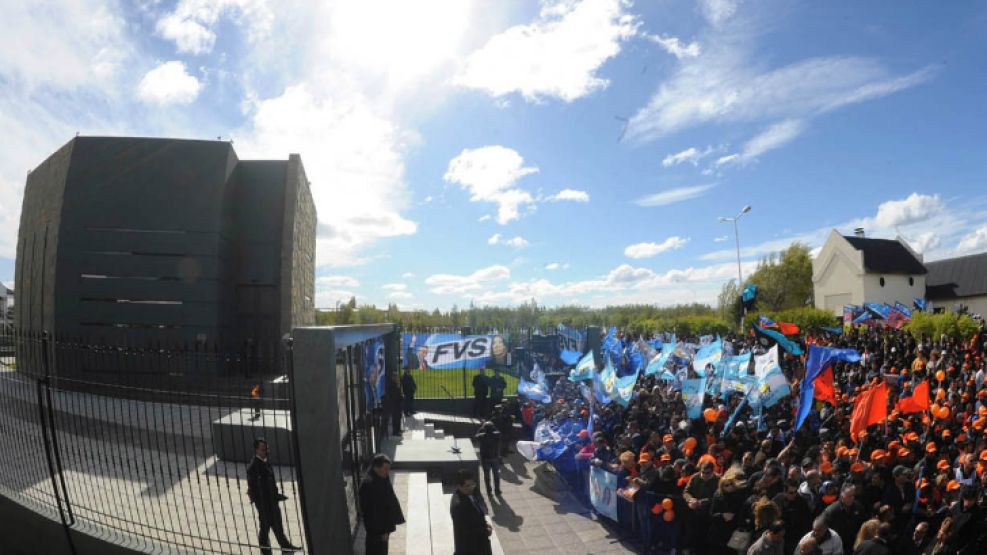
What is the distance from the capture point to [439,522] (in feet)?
25.2

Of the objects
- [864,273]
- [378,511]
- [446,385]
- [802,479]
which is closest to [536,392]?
[802,479]

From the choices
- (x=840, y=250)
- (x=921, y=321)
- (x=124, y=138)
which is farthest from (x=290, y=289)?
(x=840, y=250)

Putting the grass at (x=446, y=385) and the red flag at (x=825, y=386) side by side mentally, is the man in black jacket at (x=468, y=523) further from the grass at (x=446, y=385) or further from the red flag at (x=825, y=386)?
the grass at (x=446, y=385)

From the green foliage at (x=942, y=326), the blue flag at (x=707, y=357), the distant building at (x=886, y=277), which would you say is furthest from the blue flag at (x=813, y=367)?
the distant building at (x=886, y=277)

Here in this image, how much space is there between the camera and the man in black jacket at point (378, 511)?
5953mm

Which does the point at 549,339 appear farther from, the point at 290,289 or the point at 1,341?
the point at 1,341

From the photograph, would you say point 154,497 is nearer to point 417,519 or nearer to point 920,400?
→ point 417,519

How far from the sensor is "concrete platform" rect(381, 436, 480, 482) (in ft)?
35.5

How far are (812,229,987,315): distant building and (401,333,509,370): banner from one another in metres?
39.1

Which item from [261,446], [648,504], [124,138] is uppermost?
[124,138]

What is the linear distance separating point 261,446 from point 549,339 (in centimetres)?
1823

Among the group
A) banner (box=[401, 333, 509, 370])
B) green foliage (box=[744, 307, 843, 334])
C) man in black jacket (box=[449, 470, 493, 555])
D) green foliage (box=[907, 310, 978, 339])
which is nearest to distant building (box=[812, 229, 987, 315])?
green foliage (box=[744, 307, 843, 334])

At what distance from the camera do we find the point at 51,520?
6586mm

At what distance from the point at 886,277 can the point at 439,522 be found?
172ft
